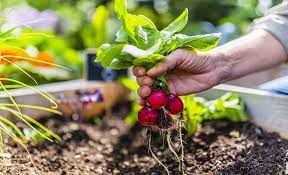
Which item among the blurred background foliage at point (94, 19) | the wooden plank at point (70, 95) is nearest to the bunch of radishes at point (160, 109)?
the wooden plank at point (70, 95)

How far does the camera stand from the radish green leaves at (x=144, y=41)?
164 centimetres

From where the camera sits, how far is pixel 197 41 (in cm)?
167

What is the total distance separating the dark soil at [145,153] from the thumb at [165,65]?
26 cm

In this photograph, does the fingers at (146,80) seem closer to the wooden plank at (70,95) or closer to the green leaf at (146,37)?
the green leaf at (146,37)

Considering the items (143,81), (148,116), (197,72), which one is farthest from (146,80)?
(197,72)

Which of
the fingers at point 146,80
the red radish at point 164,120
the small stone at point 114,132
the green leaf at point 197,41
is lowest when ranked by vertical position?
the small stone at point 114,132

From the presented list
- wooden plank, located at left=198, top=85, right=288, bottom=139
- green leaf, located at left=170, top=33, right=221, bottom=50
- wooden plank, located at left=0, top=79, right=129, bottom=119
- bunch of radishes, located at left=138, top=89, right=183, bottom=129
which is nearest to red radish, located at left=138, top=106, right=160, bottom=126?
bunch of radishes, located at left=138, top=89, right=183, bottom=129

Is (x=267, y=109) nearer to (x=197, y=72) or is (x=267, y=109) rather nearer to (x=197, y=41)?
(x=197, y=72)

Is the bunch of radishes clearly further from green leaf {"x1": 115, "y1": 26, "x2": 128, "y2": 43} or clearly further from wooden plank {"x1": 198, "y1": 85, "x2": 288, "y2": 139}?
wooden plank {"x1": 198, "y1": 85, "x2": 288, "y2": 139}

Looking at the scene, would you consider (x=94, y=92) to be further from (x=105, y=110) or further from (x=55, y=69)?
(x=55, y=69)

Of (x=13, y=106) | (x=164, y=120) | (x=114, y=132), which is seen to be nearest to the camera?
(x=164, y=120)

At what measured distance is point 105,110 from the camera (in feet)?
9.36

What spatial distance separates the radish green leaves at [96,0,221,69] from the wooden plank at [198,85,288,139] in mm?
462

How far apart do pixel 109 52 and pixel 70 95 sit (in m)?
1.04
